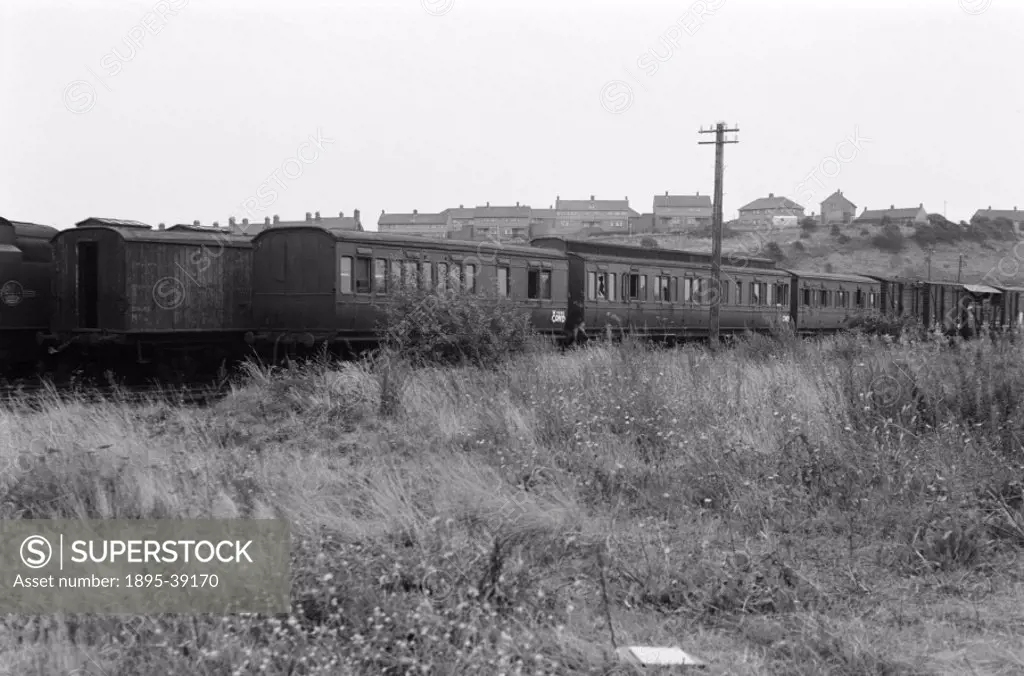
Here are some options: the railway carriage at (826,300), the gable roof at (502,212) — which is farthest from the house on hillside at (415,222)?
the railway carriage at (826,300)

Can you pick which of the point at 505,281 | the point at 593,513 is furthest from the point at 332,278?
the point at 593,513

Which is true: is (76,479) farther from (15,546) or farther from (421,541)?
(421,541)

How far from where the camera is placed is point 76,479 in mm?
6738

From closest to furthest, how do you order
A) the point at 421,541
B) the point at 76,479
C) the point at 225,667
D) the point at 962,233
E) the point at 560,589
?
1. the point at 225,667
2. the point at 560,589
3. the point at 421,541
4. the point at 76,479
5. the point at 962,233

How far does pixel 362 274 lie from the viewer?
58.6ft

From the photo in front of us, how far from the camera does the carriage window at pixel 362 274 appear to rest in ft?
58.3

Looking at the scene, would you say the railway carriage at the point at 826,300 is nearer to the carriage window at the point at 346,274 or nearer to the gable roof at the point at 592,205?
the carriage window at the point at 346,274

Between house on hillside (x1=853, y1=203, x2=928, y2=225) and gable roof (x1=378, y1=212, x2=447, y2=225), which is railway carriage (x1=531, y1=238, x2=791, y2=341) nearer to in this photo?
house on hillside (x1=853, y1=203, x2=928, y2=225)

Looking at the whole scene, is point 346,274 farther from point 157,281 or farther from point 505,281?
point 505,281

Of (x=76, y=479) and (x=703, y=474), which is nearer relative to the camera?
(x=76, y=479)

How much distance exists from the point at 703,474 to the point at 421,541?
2.77m

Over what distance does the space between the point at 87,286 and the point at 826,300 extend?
2713 centimetres

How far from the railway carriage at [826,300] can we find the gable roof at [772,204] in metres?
104

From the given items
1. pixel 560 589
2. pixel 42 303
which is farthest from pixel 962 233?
pixel 560 589
